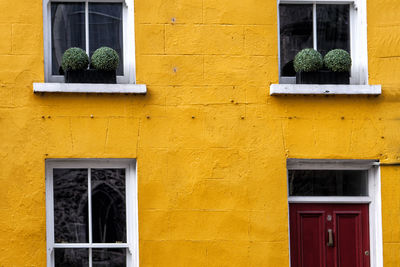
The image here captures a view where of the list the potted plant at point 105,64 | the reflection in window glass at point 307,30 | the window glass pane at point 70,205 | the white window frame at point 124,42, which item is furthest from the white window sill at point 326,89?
the window glass pane at point 70,205

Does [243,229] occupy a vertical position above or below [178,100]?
below

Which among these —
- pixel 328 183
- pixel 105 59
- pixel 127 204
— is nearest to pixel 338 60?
pixel 328 183

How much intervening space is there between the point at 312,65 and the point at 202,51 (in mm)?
1540

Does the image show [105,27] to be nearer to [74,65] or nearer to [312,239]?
[74,65]

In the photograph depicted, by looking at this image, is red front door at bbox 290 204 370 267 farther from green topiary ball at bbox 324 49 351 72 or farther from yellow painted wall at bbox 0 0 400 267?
green topiary ball at bbox 324 49 351 72

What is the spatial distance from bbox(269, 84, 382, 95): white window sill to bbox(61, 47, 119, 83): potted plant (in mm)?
2218

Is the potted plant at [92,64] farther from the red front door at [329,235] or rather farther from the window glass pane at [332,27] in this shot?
the red front door at [329,235]

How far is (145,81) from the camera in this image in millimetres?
11094

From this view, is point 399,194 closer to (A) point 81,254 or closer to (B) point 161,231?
(B) point 161,231

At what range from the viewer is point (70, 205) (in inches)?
436

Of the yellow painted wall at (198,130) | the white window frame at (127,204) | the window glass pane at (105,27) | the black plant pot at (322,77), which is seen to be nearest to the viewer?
the yellow painted wall at (198,130)

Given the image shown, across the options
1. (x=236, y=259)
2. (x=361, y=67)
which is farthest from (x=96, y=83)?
(x=361, y=67)

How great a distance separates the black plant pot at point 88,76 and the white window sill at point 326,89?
2.25 meters

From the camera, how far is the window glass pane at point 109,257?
1102cm
